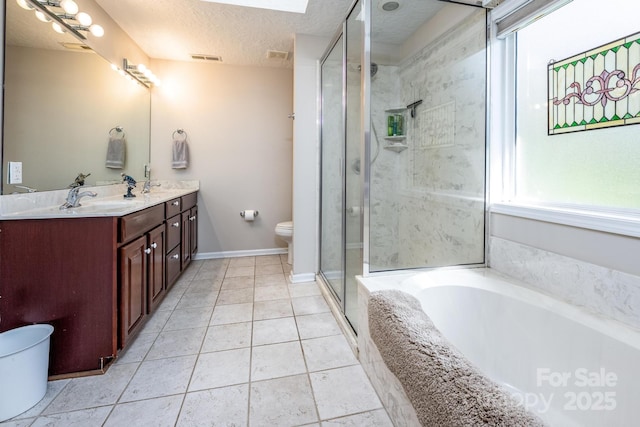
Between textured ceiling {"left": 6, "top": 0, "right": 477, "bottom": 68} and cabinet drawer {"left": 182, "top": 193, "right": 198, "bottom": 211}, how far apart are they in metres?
1.47

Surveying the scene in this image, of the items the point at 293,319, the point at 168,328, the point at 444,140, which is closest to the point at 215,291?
the point at 168,328

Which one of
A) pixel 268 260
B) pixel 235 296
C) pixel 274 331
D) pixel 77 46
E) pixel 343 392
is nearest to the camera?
pixel 343 392

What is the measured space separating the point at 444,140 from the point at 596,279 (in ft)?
4.31

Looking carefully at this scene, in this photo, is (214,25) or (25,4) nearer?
(25,4)

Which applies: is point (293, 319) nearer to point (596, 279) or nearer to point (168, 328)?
point (168, 328)

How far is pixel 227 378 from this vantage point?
59.7 inches

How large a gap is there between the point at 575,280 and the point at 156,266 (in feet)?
8.13

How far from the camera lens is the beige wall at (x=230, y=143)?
136 inches

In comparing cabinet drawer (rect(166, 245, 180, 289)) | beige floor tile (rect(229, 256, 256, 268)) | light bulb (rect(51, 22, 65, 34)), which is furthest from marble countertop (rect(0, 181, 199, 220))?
beige floor tile (rect(229, 256, 256, 268))

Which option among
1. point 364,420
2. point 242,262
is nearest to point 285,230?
point 242,262

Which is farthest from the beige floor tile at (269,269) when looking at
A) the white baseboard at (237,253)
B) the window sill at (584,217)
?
the window sill at (584,217)

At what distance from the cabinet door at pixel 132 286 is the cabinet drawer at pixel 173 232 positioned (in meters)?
0.55

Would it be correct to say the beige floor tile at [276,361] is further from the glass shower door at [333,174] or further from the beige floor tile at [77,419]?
the beige floor tile at [77,419]

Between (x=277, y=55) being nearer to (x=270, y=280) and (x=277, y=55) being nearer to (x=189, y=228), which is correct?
(x=189, y=228)
